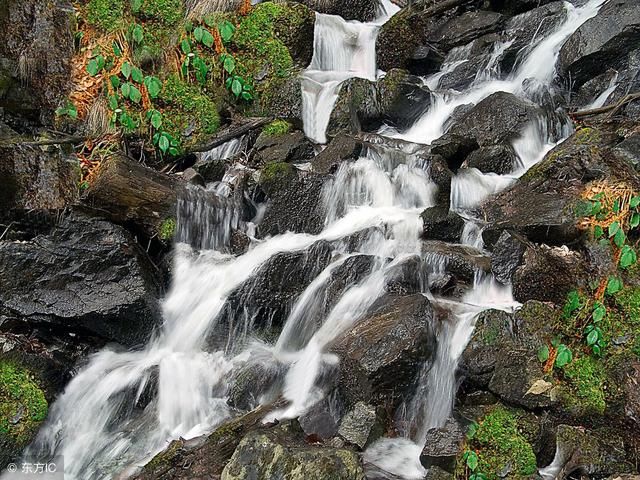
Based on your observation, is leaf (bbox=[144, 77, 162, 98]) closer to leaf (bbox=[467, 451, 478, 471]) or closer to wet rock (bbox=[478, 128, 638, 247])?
wet rock (bbox=[478, 128, 638, 247])

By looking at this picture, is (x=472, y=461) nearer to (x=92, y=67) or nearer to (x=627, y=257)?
(x=627, y=257)

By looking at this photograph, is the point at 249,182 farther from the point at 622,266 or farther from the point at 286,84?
the point at 622,266

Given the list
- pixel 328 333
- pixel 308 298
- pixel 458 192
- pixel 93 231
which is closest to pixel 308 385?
pixel 328 333

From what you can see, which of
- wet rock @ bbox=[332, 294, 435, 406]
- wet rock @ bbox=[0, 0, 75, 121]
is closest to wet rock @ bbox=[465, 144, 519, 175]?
wet rock @ bbox=[332, 294, 435, 406]

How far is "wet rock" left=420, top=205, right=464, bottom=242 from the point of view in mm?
6164

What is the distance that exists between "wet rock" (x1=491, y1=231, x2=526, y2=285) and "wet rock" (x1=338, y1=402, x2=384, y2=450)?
6.31 ft

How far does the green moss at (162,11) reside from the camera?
8023 millimetres

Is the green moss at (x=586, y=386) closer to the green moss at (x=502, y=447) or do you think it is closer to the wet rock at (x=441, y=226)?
the green moss at (x=502, y=447)

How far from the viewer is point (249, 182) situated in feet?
22.3

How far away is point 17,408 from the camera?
15.5 feet

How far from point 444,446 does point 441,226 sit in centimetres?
277

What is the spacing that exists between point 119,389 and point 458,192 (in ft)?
14.1

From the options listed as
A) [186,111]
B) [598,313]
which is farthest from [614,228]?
[186,111]

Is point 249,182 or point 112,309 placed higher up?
point 249,182
